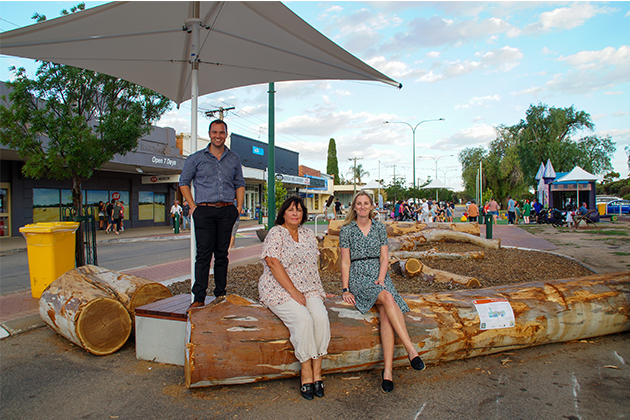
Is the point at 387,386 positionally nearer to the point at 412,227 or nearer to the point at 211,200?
the point at 211,200

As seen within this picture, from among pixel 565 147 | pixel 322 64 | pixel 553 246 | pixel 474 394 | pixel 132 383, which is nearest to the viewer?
pixel 474 394

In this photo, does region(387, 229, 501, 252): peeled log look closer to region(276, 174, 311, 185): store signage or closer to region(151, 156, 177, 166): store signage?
region(151, 156, 177, 166): store signage

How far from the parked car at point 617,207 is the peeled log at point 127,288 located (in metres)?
33.9

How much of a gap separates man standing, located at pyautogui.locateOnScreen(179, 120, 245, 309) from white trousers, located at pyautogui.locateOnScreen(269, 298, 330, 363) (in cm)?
93

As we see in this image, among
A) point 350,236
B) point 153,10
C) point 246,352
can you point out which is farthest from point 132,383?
point 153,10

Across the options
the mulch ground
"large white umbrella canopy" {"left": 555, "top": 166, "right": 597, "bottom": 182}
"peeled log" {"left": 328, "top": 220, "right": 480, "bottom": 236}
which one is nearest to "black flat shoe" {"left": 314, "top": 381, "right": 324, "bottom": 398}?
the mulch ground

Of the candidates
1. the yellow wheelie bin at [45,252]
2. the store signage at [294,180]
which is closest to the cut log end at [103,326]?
the yellow wheelie bin at [45,252]

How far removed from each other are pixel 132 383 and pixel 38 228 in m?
3.46

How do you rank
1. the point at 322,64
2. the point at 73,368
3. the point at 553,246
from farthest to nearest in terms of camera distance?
the point at 553,246, the point at 322,64, the point at 73,368

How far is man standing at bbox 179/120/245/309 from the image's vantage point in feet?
11.7

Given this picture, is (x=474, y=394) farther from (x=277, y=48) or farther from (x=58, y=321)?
(x=277, y=48)

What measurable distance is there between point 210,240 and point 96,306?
47.0 inches

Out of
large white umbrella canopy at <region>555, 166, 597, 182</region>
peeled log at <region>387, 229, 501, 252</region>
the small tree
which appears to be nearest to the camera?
peeled log at <region>387, 229, 501, 252</region>

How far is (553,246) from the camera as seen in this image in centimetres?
1107
